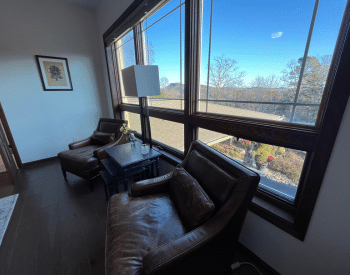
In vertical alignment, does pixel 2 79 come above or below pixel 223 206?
above

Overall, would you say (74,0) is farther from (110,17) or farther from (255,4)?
(255,4)

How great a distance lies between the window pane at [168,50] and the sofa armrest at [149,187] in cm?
96

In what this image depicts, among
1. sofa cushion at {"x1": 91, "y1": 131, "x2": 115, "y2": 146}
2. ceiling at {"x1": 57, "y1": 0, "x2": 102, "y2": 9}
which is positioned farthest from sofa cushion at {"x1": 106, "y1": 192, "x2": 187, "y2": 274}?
ceiling at {"x1": 57, "y1": 0, "x2": 102, "y2": 9}

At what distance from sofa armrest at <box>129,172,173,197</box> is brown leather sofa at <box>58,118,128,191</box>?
3.60 feet

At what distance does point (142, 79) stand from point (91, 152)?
1.58 metres

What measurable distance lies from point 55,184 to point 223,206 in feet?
9.04

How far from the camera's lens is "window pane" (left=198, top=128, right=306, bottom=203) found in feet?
3.40

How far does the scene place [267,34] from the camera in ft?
3.24

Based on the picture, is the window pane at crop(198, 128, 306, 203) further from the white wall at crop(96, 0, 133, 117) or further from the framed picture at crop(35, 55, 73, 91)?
the framed picture at crop(35, 55, 73, 91)

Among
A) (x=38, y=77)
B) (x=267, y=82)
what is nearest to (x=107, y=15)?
(x=38, y=77)

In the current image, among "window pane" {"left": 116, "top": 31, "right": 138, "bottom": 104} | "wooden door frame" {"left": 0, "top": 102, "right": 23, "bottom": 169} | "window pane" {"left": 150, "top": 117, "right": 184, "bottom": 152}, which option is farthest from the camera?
"wooden door frame" {"left": 0, "top": 102, "right": 23, "bottom": 169}

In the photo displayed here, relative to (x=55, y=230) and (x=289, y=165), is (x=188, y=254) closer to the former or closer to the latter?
(x=289, y=165)

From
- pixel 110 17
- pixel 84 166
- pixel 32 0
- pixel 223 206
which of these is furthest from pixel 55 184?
pixel 32 0

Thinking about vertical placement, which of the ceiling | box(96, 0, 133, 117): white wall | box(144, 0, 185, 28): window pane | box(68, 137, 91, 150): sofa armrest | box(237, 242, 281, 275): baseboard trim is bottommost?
box(237, 242, 281, 275): baseboard trim
